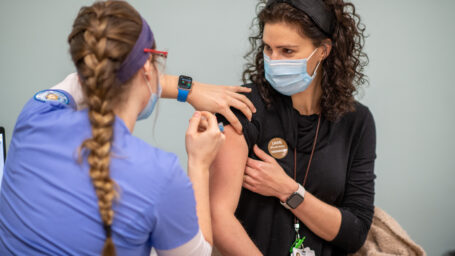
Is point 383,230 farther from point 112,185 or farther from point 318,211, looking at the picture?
point 112,185

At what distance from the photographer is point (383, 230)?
64.9 inches

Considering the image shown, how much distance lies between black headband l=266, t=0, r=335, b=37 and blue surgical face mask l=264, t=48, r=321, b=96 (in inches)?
3.8

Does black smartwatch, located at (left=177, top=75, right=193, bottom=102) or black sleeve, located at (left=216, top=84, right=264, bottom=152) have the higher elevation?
black smartwatch, located at (left=177, top=75, right=193, bottom=102)

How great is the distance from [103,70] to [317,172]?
2.91ft

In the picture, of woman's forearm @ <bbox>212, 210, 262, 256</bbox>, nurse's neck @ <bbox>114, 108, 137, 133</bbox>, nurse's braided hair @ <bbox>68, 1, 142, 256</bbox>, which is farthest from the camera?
woman's forearm @ <bbox>212, 210, 262, 256</bbox>

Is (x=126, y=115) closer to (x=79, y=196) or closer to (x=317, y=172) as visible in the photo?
(x=79, y=196)

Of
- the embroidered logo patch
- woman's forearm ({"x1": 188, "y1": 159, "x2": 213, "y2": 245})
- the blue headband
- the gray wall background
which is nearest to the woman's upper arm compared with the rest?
the embroidered logo patch

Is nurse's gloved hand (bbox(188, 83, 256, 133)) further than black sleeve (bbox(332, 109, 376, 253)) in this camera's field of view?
No

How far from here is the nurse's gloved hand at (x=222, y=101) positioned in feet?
4.50

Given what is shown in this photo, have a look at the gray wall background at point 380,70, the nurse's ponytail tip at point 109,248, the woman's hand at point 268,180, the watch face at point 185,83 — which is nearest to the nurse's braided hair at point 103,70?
the nurse's ponytail tip at point 109,248

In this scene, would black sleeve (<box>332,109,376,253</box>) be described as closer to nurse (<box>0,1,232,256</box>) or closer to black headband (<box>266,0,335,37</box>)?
black headband (<box>266,0,335,37</box>)

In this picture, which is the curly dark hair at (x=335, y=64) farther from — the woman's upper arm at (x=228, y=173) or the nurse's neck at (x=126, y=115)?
the nurse's neck at (x=126, y=115)

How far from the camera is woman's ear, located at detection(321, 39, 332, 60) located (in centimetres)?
147

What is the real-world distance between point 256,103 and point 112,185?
0.74 m
